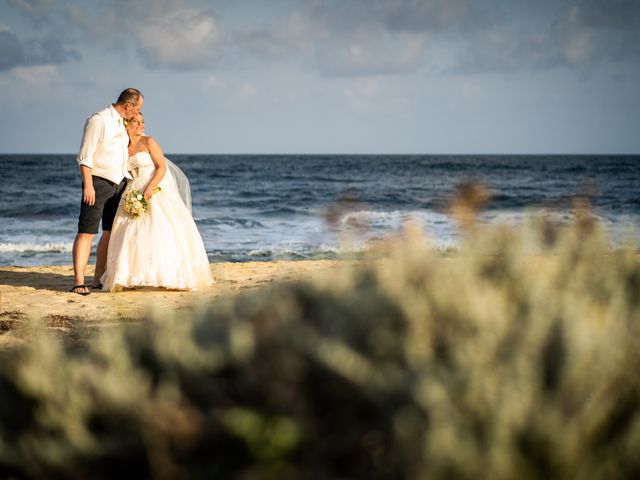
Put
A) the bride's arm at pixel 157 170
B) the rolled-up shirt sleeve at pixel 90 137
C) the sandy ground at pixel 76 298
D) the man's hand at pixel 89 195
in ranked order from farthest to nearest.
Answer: the bride's arm at pixel 157 170 → the man's hand at pixel 89 195 → the rolled-up shirt sleeve at pixel 90 137 → the sandy ground at pixel 76 298

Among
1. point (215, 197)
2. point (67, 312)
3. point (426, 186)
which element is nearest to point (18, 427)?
point (67, 312)

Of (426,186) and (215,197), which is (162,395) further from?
(426,186)

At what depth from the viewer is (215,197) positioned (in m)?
32.8

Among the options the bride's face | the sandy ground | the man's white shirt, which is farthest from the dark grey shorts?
the sandy ground

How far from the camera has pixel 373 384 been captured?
199 cm

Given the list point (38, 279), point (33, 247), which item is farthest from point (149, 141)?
point (33, 247)

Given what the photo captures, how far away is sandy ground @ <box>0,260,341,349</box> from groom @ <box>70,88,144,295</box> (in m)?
0.57

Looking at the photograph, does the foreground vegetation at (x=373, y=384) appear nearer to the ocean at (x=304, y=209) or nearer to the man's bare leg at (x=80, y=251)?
the ocean at (x=304, y=209)

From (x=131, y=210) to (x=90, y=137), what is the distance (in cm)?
102

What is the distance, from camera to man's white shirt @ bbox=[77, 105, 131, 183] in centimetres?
797

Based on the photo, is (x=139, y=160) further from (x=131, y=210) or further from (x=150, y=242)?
(x=150, y=242)

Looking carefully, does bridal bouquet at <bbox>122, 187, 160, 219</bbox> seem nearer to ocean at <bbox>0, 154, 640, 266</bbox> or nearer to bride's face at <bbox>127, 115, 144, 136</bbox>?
bride's face at <bbox>127, 115, 144, 136</bbox>

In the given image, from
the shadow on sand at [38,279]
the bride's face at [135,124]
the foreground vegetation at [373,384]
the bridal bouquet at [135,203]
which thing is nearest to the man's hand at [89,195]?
the bridal bouquet at [135,203]

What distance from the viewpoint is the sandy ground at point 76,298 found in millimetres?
6688
